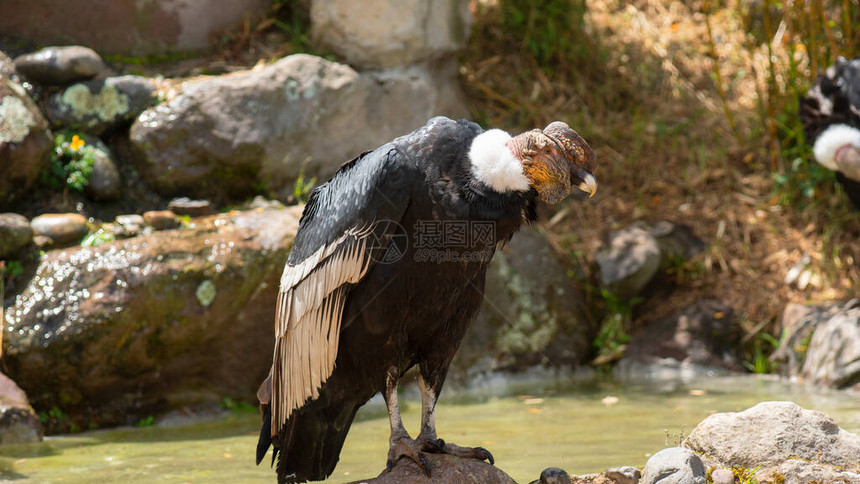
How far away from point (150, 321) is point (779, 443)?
13.0ft

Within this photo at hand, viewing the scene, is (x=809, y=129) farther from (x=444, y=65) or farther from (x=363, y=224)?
(x=363, y=224)

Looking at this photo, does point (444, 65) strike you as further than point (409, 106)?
Yes

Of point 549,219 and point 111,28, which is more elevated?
point 111,28

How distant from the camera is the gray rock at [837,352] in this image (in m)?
6.05

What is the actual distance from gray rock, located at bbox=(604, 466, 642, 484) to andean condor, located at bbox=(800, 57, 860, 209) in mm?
4024

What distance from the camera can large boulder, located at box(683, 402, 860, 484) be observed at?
3.49 meters

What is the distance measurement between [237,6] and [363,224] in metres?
5.56

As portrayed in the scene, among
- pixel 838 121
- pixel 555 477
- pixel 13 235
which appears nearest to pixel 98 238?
pixel 13 235

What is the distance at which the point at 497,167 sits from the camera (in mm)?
3051

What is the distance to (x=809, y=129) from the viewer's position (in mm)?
7035

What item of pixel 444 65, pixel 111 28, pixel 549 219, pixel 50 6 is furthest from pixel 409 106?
pixel 50 6

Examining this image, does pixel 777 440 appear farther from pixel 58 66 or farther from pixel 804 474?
pixel 58 66

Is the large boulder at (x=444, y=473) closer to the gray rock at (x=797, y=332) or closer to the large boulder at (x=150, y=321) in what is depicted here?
the large boulder at (x=150, y=321)

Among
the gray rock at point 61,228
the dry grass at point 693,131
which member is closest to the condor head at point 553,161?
the gray rock at point 61,228
